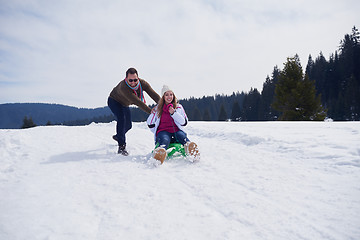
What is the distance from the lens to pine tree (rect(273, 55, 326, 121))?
55.5 feet

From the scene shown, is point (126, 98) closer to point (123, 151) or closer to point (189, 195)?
point (123, 151)

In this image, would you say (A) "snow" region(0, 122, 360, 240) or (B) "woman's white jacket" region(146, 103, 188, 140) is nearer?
(A) "snow" region(0, 122, 360, 240)

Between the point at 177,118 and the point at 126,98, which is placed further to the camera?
the point at 126,98

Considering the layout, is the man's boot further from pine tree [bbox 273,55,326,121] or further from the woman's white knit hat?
pine tree [bbox 273,55,326,121]

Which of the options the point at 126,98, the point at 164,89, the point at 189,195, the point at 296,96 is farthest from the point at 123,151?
the point at 296,96

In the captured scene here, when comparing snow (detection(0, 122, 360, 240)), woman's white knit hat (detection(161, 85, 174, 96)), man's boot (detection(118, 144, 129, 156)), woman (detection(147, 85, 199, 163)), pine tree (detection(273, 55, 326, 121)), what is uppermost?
pine tree (detection(273, 55, 326, 121))

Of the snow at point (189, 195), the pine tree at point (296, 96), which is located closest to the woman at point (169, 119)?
the snow at point (189, 195)

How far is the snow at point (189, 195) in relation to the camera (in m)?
1.52

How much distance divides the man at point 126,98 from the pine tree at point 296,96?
16256 millimetres

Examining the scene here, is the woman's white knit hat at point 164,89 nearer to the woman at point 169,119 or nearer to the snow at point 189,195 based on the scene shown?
the woman at point 169,119

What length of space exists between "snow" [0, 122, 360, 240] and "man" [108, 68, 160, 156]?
667 millimetres

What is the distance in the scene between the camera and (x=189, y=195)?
6.94 feet

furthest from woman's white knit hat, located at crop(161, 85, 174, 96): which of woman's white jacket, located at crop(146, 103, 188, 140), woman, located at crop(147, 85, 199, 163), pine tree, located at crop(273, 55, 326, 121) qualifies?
pine tree, located at crop(273, 55, 326, 121)

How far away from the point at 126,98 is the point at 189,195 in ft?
9.24
